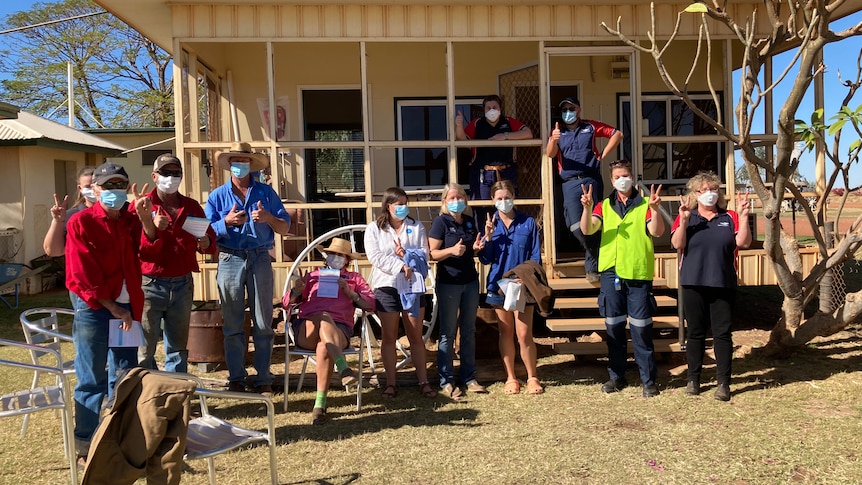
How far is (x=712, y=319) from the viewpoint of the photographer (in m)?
4.93

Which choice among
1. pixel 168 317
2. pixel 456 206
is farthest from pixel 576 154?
pixel 168 317

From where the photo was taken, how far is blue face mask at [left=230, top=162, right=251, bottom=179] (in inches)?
196

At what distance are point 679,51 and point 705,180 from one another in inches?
188

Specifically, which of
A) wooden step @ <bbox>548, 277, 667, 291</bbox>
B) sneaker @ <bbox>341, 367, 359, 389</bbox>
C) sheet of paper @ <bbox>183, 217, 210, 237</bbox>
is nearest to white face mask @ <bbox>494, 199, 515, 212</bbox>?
wooden step @ <bbox>548, 277, 667, 291</bbox>

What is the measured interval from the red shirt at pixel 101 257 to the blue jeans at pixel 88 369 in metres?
0.08

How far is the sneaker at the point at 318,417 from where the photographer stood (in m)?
4.54

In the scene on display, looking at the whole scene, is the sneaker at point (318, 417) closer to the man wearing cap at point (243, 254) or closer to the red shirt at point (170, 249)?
the man wearing cap at point (243, 254)

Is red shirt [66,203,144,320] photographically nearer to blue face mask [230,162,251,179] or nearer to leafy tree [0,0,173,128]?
blue face mask [230,162,251,179]

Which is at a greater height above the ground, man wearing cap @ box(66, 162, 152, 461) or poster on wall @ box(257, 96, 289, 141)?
poster on wall @ box(257, 96, 289, 141)

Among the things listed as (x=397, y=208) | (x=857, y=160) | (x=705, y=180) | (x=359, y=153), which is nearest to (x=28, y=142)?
(x=359, y=153)

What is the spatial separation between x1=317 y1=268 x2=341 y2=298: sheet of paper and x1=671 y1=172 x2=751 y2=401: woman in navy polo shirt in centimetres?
249

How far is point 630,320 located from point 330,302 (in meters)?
2.25

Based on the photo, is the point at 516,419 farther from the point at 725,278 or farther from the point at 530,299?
the point at 725,278

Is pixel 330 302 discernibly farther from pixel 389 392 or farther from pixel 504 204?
pixel 504 204
